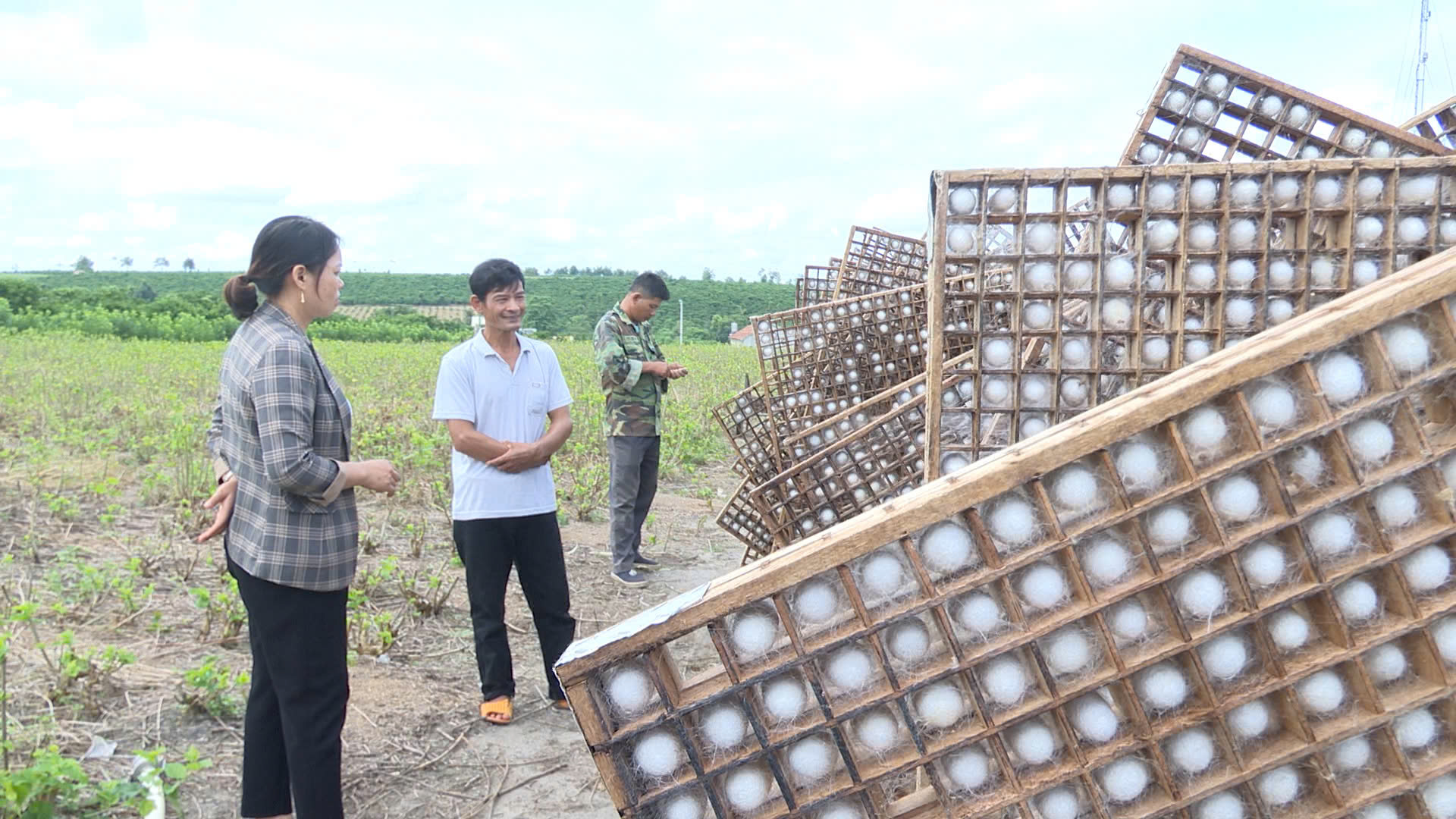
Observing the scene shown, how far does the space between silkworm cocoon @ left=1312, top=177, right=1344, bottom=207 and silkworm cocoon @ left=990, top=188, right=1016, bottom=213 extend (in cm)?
64

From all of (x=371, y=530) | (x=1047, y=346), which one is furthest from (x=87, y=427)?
(x=1047, y=346)

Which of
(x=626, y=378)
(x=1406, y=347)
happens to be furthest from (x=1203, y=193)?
(x=626, y=378)

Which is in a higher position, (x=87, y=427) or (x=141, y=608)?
(x=87, y=427)

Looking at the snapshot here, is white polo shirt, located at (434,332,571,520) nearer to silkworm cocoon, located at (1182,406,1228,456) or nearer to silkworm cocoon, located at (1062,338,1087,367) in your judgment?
silkworm cocoon, located at (1062,338,1087,367)

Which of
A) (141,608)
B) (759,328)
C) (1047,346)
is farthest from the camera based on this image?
(759,328)

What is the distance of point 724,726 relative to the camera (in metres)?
1.29

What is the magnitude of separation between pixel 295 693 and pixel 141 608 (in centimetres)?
205

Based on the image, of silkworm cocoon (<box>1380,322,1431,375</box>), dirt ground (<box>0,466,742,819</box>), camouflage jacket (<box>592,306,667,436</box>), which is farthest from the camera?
camouflage jacket (<box>592,306,667,436</box>)

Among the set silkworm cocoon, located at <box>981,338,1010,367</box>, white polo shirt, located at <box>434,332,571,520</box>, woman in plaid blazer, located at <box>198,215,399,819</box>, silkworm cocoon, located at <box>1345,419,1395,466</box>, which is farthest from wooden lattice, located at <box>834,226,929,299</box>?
silkworm cocoon, located at <box>1345,419,1395,466</box>

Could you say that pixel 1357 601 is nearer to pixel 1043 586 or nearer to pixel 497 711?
pixel 1043 586

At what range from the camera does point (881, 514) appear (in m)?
1.24

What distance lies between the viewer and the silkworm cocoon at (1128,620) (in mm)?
1256

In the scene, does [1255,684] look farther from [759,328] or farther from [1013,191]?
[759,328]

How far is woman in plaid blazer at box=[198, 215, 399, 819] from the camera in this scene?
203 centimetres
